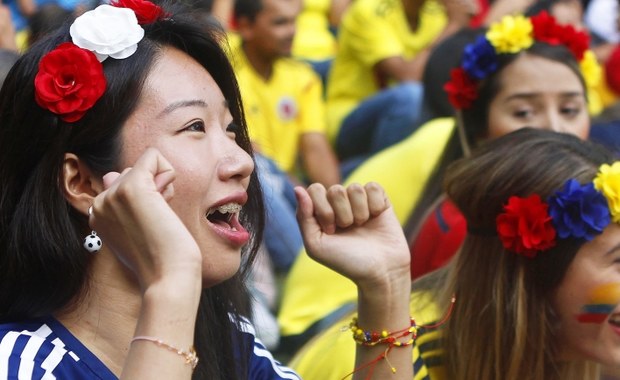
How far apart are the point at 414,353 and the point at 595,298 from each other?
1.51 feet

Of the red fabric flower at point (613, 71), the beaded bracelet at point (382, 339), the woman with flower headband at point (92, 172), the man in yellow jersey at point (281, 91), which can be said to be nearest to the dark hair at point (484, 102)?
the beaded bracelet at point (382, 339)

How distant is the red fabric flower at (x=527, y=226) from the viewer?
275 centimetres

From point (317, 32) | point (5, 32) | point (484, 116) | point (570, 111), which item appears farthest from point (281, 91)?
point (570, 111)

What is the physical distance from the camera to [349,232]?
7.91 feet

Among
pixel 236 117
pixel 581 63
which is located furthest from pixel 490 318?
pixel 581 63

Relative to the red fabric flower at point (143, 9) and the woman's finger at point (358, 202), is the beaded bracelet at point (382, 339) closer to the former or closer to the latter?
the woman's finger at point (358, 202)

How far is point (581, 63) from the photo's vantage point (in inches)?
169

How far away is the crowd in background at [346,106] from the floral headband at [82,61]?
177 centimetres

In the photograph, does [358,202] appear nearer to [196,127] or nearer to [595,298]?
[196,127]

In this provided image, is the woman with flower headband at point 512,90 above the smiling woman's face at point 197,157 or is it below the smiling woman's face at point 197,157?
below

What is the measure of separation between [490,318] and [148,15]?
1.16 m

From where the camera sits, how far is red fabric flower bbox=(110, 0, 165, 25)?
2.31 metres

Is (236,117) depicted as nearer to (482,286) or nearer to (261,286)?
(482,286)

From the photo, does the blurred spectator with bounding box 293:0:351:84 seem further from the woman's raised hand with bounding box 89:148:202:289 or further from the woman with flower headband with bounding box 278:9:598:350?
the woman's raised hand with bounding box 89:148:202:289
